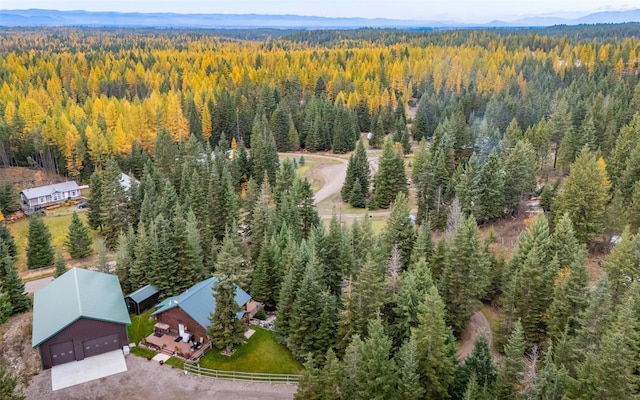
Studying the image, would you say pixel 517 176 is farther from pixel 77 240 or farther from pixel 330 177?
pixel 77 240

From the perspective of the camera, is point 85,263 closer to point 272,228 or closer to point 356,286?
point 272,228

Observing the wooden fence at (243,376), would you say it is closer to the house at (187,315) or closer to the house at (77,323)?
the house at (187,315)

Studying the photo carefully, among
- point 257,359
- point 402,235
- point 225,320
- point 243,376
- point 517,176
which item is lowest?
point 257,359

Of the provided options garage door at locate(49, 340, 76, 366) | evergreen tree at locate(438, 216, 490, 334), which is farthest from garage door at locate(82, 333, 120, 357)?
evergreen tree at locate(438, 216, 490, 334)

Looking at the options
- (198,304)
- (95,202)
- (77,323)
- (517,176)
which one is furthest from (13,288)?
(517,176)

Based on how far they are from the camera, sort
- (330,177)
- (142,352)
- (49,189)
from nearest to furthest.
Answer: (142,352), (49,189), (330,177)

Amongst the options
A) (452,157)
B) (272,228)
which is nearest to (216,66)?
(452,157)

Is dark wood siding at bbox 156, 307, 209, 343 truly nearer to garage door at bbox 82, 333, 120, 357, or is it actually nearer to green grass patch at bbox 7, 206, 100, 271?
garage door at bbox 82, 333, 120, 357
